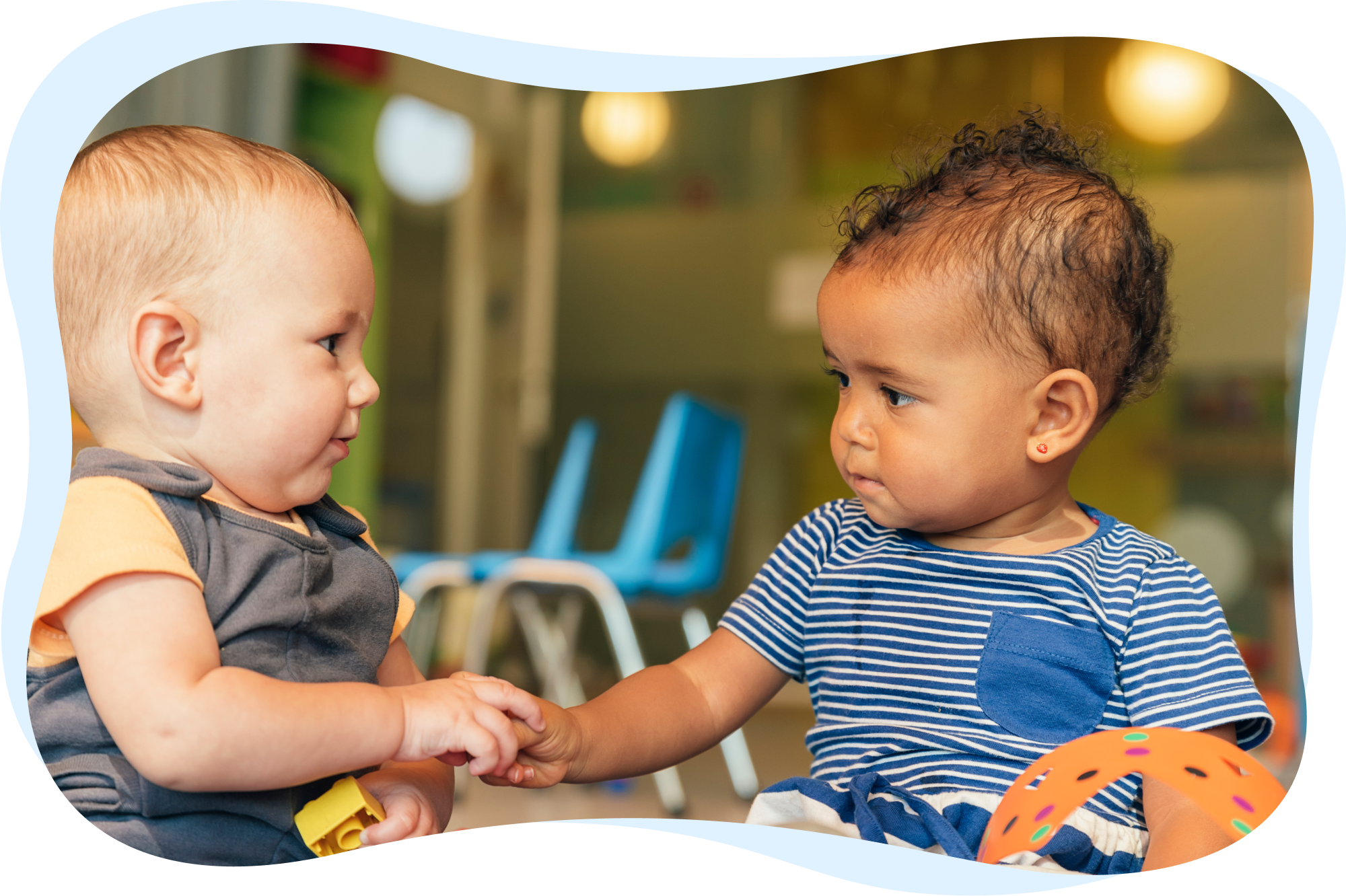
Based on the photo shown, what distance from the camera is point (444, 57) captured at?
0.52m

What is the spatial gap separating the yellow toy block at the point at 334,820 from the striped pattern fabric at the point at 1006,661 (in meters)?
0.26

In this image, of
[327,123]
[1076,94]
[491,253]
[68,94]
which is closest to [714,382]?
[491,253]

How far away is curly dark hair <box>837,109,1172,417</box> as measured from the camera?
1.82 ft

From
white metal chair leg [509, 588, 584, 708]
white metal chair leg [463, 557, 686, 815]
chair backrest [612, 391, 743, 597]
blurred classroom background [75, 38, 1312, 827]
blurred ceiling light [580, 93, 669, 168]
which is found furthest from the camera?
blurred ceiling light [580, 93, 669, 168]

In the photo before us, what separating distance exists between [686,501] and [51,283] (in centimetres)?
127

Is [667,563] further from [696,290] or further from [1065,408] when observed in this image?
[696,290]

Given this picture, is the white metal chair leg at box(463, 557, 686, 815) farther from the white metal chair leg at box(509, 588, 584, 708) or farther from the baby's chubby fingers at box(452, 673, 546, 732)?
the baby's chubby fingers at box(452, 673, 546, 732)

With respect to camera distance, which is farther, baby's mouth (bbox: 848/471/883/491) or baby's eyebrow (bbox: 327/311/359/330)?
baby's mouth (bbox: 848/471/883/491)

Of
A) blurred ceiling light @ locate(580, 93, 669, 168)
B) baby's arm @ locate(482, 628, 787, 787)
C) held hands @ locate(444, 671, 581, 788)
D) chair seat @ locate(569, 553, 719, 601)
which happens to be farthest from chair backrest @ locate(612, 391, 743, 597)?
blurred ceiling light @ locate(580, 93, 669, 168)

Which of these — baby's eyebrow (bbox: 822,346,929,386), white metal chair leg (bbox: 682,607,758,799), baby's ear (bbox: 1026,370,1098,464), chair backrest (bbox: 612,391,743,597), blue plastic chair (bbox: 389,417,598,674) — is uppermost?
baby's eyebrow (bbox: 822,346,929,386)

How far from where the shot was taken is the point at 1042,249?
0.55 meters

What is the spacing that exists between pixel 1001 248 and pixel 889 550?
17cm

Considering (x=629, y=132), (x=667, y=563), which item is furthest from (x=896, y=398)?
(x=629, y=132)

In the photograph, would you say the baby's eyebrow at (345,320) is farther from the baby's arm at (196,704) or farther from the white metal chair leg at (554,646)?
the white metal chair leg at (554,646)
